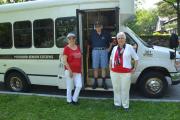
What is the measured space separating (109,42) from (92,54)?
0.56 meters

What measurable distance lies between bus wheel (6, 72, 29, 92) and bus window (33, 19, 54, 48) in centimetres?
123

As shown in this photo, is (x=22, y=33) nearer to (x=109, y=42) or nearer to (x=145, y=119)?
(x=109, y=42)

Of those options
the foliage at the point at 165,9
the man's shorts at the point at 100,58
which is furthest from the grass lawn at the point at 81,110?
the foliage at the point at 165,9

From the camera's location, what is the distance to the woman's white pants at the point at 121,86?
9039 millimetres

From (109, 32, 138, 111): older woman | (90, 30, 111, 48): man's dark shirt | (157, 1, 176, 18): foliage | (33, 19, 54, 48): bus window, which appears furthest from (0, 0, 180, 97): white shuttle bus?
(157, 1, 176, 18): foliage

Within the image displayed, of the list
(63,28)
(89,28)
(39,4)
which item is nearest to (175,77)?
(89,28)

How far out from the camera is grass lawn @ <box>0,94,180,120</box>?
28.3ft

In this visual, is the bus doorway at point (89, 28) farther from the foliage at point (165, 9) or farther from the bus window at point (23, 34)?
the foliage at point (165, 9)

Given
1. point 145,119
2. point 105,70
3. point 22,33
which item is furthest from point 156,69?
point 22,33

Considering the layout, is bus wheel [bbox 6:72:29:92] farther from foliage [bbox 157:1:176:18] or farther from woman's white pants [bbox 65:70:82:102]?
foliage [bbox 157:1:176:18]

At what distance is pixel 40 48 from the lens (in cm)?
1160

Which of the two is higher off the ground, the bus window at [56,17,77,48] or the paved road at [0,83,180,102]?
the bus window at [56,17,77,48]

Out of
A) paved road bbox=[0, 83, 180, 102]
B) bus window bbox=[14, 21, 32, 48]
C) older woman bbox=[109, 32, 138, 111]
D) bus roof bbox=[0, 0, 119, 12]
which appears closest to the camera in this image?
older woman bbox=[109, 32, 138, 111]

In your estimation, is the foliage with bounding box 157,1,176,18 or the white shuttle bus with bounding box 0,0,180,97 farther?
the foliage with bounding box 157,1,176,18
